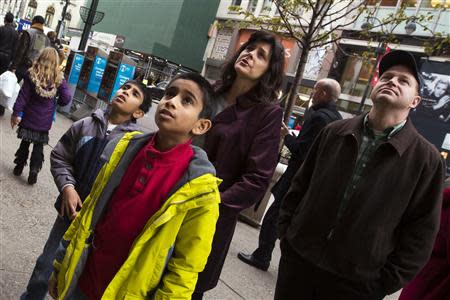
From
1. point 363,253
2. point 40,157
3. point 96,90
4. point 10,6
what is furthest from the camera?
point 10,6

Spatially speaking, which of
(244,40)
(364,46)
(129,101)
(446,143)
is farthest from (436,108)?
(129,101)

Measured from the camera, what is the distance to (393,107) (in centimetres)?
229

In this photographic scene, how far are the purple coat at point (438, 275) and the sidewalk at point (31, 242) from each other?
1878 millimetres

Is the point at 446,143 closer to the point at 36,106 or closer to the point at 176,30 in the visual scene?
the point at 36,106

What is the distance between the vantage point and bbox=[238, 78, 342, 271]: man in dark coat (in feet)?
14.2

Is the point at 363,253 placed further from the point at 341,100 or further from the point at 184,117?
the point at 341,100

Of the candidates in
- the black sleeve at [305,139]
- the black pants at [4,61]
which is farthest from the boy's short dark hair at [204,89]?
the black pants at [4,61]

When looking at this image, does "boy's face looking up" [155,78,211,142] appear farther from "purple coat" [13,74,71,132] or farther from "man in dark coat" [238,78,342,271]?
"purple coat" [13,74,71,132]

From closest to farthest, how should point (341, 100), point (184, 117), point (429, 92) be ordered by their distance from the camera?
point (184, 117) < point (429, 92) < point (341, 100)

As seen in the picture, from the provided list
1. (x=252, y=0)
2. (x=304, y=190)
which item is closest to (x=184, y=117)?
(x=304, y=190)

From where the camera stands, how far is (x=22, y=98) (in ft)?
16.5

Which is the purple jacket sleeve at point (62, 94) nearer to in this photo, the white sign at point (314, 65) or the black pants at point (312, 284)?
the black pants at point (312, 284)

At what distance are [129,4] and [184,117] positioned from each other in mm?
40939

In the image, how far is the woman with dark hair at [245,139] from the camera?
2426mm
